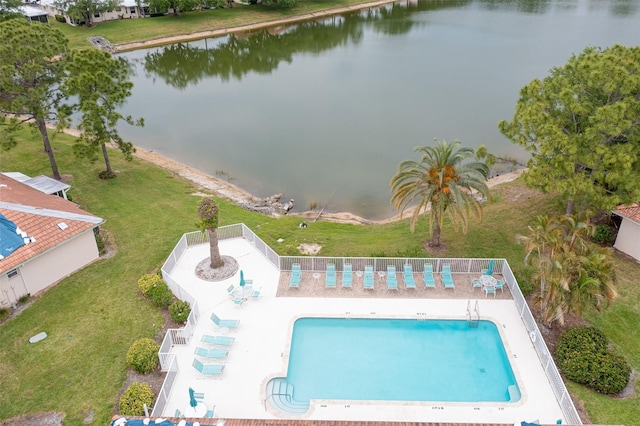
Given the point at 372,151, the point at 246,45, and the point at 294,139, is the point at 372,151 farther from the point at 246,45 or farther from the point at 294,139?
the point at 246,45

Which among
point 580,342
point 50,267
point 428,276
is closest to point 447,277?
point 428,276

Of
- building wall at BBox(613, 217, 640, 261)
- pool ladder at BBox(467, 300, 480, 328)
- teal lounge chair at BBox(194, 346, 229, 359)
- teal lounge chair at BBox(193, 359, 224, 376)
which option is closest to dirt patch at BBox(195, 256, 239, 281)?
teal lounge chair at BBox(194, 346, 229, 359)

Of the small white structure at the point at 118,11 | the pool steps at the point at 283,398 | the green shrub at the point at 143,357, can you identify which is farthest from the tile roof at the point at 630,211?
the small white structure at the point at 118,11

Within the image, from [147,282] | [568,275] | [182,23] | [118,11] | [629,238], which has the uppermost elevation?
[118,11]

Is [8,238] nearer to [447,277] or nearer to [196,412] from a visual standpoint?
[196,412]

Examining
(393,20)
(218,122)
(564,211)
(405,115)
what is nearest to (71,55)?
(218,122)

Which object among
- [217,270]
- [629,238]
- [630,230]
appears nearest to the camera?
[630,230]

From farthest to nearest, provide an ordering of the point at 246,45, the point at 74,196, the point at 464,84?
the point at 246,45 < the point at 464,84 < the point at 74,196
